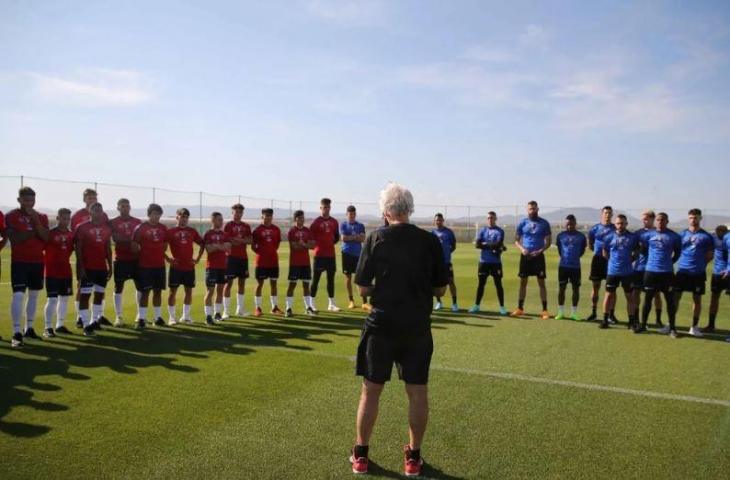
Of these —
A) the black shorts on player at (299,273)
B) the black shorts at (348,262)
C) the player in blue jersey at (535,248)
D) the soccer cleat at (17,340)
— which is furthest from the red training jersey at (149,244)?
the player in blue jersey at (535,248)

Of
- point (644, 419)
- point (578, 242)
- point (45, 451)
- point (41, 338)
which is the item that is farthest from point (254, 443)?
point (578, 242)

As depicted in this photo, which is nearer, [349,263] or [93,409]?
[93,409]

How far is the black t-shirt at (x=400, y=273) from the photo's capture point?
3676 millimetres

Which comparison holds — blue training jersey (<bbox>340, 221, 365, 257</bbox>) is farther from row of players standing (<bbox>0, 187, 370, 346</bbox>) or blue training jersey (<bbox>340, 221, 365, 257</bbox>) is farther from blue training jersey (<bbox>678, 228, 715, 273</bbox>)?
blue training jersey (<bbox>678, 228, 715, 273</bbox>)

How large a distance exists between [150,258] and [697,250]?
9643 millimetres

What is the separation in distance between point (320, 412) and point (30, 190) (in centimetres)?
560

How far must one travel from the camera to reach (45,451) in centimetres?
403

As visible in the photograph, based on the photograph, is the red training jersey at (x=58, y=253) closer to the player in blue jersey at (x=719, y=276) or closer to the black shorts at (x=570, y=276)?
the black shorts at (x=570, y=276)

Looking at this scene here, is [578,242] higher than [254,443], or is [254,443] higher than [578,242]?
[578,242]

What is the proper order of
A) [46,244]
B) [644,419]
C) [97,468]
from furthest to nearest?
1. [46,244]
2. [644,419]
3. [97,468]

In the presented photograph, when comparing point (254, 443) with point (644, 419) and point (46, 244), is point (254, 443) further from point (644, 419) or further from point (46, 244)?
point (46, 244)

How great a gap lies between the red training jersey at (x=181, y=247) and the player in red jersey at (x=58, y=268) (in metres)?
1.66

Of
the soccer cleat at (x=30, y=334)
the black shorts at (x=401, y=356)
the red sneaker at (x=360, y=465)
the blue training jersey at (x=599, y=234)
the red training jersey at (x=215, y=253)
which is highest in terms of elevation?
the blue training jersey at (x=599, y=234)

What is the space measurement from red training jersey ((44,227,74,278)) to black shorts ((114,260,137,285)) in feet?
2.95
